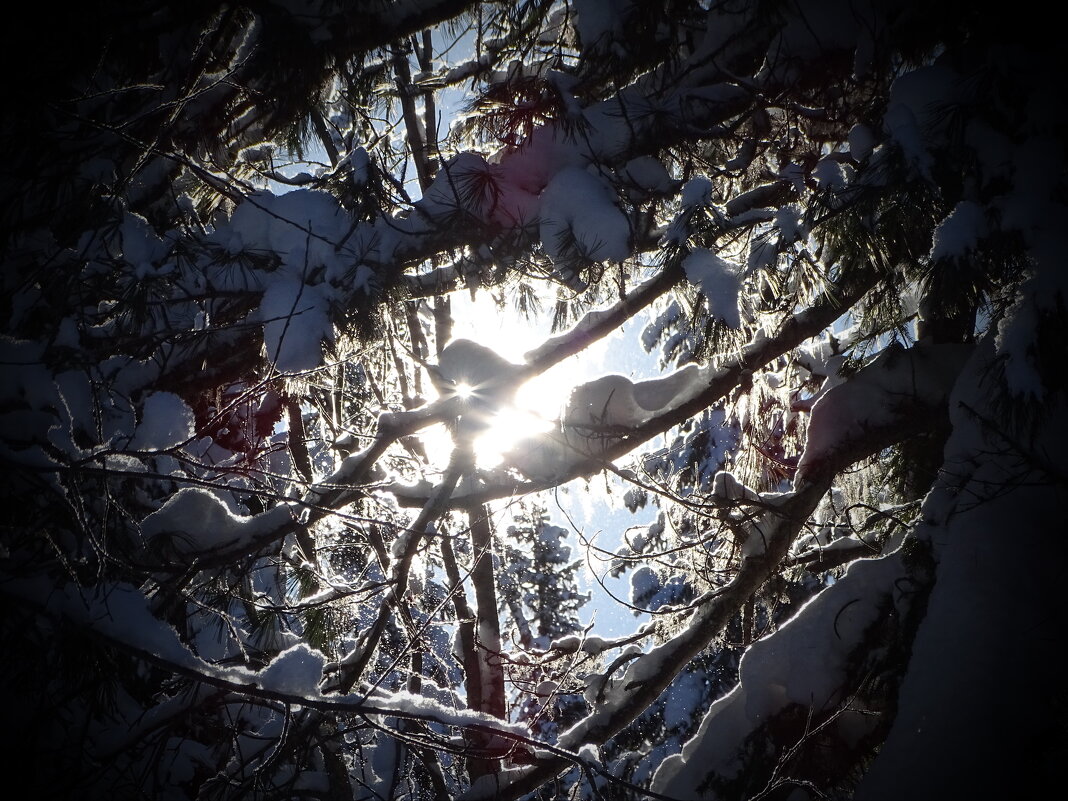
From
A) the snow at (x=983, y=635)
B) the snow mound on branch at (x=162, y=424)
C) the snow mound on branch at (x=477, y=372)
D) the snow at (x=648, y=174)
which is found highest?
the snow at (x=648, y=174)

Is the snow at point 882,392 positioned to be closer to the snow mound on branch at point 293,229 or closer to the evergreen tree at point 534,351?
the evergreen tree at point 534,351

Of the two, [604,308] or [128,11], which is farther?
[604,308]

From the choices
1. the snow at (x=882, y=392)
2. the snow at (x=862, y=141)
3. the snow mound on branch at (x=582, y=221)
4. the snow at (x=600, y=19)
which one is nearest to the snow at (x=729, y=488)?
the snow at (x=882, y=392)

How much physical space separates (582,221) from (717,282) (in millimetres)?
646

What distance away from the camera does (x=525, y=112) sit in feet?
8.44

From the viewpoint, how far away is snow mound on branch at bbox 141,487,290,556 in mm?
2275

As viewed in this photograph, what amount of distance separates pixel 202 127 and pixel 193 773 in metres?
2.93

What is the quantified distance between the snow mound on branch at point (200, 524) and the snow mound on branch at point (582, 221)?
5.14ft

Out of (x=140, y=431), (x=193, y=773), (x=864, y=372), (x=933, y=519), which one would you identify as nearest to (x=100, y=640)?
(x=140, y=431)

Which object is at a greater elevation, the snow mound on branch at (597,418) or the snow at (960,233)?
the snow mound on branch at (597,418)

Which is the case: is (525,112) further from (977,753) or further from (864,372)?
(977,753)

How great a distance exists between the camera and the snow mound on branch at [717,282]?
6.60ft

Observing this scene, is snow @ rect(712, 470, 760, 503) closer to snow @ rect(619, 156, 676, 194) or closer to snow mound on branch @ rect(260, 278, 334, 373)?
snow @ rect(619, 156, 676, 194)

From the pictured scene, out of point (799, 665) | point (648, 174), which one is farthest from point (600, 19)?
point (799, 665)
